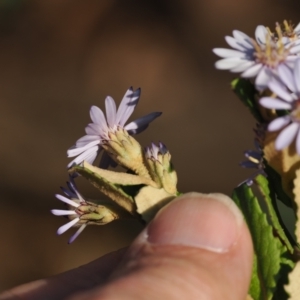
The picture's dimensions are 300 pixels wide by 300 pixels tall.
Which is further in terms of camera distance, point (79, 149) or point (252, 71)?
point (79, 149)

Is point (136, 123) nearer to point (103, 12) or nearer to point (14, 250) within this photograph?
point (14, 250)

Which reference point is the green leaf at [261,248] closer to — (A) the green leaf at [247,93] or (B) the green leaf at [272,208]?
(B) the green leaf at [272,208]

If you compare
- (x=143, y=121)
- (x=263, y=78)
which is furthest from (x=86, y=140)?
(x=263, y=78)

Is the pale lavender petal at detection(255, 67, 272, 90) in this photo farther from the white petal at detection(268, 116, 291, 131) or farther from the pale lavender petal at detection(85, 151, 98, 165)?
Result: the pale lavender petal at detection(85, 151, 98, 165)

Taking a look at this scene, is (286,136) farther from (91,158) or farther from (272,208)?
(91,158)

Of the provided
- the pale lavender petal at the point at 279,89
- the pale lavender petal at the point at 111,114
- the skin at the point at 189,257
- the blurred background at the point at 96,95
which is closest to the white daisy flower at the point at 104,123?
the pale lavender petal at the point at 111,114

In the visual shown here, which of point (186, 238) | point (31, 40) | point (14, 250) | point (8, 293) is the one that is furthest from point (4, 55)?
point (186, 238)

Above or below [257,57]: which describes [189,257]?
below

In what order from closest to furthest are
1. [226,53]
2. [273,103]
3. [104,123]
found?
[273,103]
[226,53]
[104,123]
